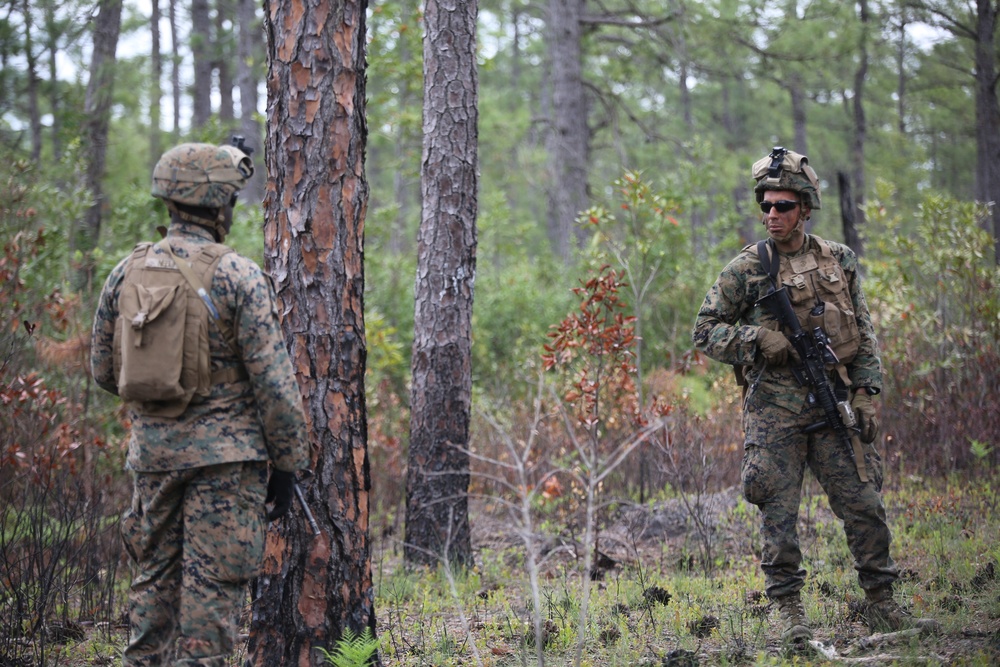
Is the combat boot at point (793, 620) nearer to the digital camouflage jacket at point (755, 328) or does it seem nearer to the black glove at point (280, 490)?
the digital camouflage jacket at point (755, 328)

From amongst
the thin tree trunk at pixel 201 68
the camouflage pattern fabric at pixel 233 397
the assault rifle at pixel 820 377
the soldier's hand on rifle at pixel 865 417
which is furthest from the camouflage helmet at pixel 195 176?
the thin tree trunk at pixel 201 68

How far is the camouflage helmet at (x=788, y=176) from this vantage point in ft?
13.6

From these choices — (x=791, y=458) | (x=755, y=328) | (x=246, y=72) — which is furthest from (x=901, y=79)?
(x=791, y=458)

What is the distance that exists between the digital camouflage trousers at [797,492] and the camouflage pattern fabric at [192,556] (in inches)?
93.5

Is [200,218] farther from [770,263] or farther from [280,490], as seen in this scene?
[770,263]

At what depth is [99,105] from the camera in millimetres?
12602

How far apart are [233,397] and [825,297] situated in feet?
9.20

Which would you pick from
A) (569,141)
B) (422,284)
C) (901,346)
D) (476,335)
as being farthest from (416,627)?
(569,141)

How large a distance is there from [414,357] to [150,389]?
10.5 ft

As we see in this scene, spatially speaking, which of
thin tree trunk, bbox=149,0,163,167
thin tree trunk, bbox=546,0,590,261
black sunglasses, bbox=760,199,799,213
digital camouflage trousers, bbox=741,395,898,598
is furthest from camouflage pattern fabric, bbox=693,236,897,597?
thin tree trunk, bbox=149,0,163,167

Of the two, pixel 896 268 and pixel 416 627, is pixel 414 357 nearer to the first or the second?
pixel 416 627

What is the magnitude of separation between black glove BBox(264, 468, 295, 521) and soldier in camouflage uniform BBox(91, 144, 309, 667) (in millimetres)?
58

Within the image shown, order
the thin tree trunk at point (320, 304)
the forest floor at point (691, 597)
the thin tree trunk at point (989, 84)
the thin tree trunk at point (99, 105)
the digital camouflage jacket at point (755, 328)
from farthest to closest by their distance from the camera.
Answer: the thin tree trunk at point (989, 84)
the thin tree trunk at point (99, 105)
the digital camouflage jacket at point (755, 328)
the forest floor at point (691, 597)
the thin tree trunk at point (320, 304)

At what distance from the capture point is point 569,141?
1433 centimetres
